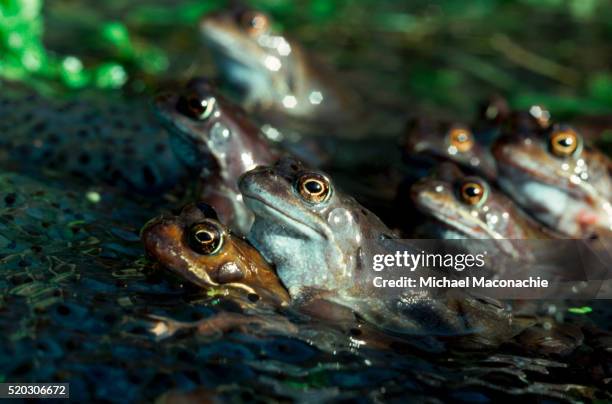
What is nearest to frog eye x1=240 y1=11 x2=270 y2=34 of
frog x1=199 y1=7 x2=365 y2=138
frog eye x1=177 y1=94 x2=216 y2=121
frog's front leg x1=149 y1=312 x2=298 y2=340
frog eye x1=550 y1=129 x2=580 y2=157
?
frog x1=199 y1=7 x2=365 y2=138

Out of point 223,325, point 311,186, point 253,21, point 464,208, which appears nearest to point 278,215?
point 311,186

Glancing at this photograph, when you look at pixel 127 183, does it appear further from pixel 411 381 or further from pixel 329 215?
pixel 411 381

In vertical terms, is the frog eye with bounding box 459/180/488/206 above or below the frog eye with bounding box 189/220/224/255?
above

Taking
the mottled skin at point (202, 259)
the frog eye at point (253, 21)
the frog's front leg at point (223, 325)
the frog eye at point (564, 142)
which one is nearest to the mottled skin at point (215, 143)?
the mottled skin at point (202, 259)

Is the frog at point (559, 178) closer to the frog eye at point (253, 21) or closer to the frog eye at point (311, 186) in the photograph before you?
the frog eye at point (311, 186)

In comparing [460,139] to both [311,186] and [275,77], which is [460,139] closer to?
[311,186]

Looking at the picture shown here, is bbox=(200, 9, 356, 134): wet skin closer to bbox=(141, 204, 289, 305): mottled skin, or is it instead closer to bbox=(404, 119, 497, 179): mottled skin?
bbox=(404, 119, 497, 179): mottled skin
